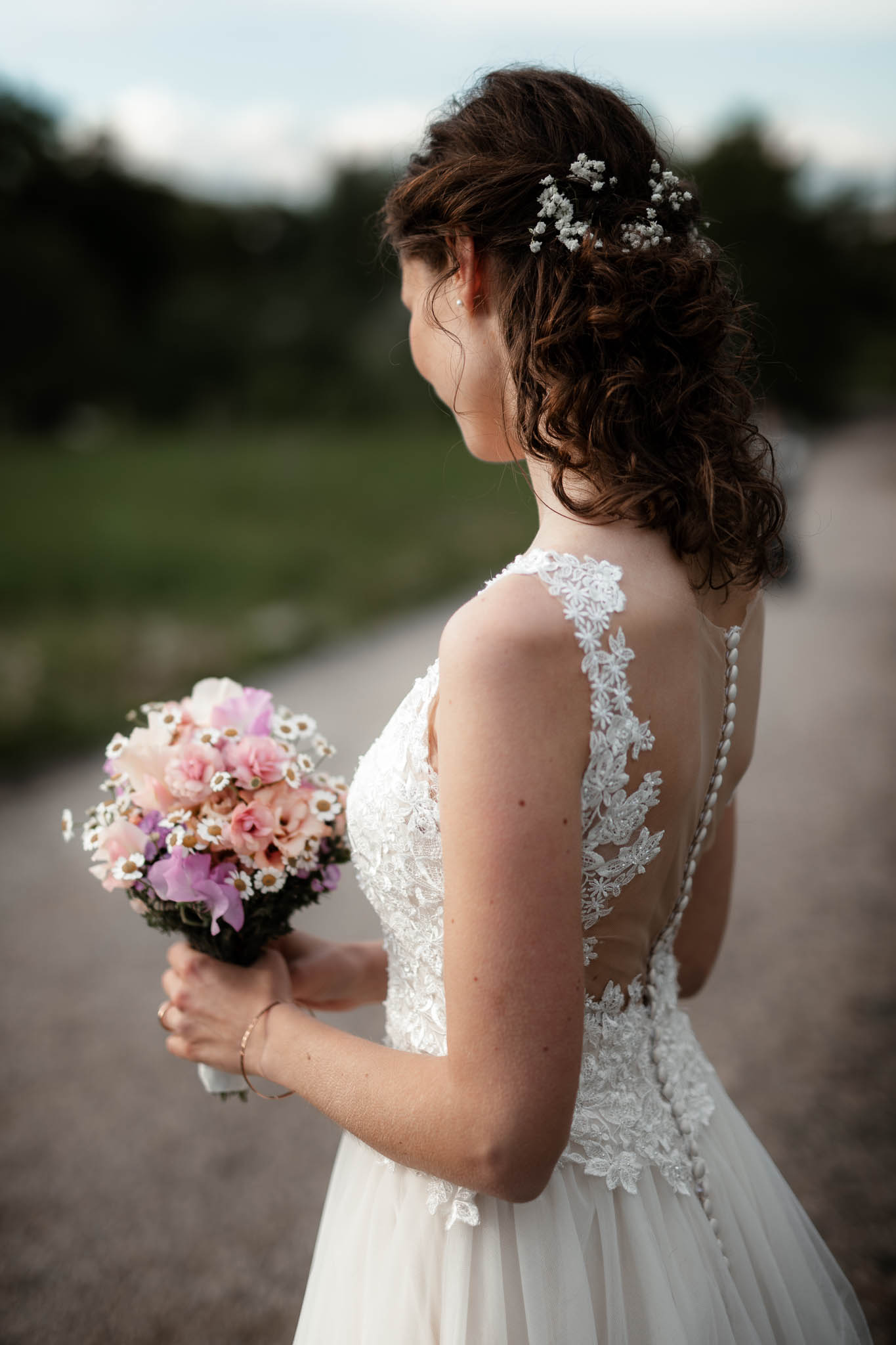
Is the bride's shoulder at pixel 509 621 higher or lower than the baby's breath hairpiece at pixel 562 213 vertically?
lower

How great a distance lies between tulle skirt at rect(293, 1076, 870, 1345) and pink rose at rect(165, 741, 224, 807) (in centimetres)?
65

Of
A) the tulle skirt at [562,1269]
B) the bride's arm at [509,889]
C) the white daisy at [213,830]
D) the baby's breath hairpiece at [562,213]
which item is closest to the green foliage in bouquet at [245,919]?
the white daisy at [213,830]

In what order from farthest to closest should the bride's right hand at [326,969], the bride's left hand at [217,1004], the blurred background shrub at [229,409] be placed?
the blurred background shrub at [229,409] < the bride's right hand at [326,969] < the bride's left hand at [217,1004]

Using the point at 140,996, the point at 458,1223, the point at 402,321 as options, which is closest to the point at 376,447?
the point at 402,321

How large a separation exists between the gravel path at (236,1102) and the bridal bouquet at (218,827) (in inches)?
40.9

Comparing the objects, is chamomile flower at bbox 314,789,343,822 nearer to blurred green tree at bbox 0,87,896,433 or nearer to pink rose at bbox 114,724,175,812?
pink rose at bbox 114,724,175,812

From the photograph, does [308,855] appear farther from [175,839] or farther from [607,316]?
[607,316]

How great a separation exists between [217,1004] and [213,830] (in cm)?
28

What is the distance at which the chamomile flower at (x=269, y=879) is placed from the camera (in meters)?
1.55

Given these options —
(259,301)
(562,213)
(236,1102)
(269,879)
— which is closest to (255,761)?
(269,879)

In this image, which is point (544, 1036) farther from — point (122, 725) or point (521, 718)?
point (122, 725)

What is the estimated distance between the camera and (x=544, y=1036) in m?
1.13

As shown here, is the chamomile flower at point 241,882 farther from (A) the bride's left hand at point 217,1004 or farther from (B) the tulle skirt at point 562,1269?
(B) the tulle skirt at point 562,1269

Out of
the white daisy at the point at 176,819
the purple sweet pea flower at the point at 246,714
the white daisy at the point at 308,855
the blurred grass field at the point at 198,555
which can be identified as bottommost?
the blurred grass field at the point at 198,555
